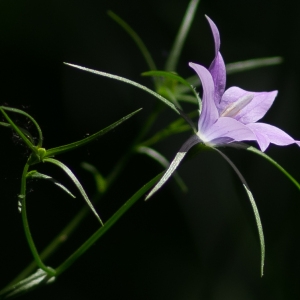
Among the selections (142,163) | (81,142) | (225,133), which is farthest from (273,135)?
(142,163)

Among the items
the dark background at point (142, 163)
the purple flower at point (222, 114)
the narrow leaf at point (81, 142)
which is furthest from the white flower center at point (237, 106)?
the dark background at point (142, 163)

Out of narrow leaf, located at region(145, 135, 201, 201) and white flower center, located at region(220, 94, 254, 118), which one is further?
white flower center, located at region(220, 94, 254, 118)

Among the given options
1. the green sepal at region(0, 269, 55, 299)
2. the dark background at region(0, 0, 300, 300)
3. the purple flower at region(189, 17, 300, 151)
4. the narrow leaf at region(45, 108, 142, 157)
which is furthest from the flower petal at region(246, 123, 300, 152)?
the dark background at region(0, 0, 300, 300)

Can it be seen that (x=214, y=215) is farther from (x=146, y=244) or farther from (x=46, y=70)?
(x=46, y=70)

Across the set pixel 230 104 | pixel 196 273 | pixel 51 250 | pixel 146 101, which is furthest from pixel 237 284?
pixel 230 104

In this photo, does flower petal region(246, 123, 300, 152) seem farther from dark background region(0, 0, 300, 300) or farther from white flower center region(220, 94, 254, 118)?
dark background region(0, 0, 300, 300)

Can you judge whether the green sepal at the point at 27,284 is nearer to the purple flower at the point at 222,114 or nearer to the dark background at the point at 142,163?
the purple flower at the point at 222,114

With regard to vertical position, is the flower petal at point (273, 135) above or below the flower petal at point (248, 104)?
below
